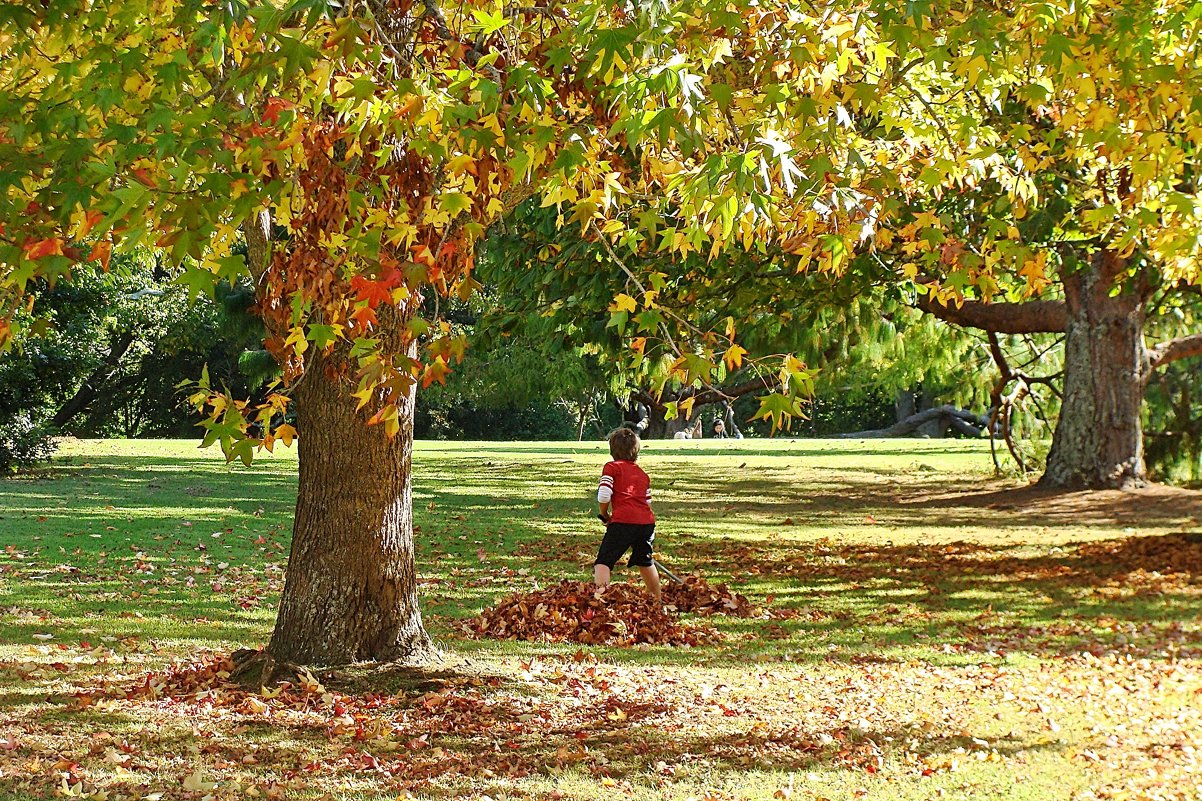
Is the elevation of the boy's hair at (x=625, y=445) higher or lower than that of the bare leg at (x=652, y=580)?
higher

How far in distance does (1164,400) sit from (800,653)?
45.6 feet

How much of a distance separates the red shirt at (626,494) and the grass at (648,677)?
1075 millimetres

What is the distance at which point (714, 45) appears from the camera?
5000 mm

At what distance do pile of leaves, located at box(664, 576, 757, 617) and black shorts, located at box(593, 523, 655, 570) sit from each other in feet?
2.68

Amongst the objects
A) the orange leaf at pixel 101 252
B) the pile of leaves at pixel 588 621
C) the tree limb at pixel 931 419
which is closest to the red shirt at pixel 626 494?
the pile of leaves at pixel 588 621

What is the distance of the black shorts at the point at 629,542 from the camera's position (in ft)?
29.5

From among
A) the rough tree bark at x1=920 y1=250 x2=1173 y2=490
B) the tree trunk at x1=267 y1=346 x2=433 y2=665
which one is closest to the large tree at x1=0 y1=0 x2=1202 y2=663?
the tree trunk at x1=267 y1=346 x2=433 y2=665

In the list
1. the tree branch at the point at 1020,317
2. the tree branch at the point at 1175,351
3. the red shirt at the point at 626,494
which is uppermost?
the tree branch at the point at 1020,317

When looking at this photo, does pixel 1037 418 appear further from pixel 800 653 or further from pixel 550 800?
pixel 550 800

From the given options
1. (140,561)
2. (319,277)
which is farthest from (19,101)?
(140,561)

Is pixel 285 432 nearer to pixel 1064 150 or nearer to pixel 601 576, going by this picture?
pixel 601 576

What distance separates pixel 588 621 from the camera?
8.48 metres

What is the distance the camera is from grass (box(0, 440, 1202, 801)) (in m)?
5.25

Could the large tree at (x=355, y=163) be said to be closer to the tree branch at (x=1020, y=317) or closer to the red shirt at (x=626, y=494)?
the red shirt at (x=626, y=494)
